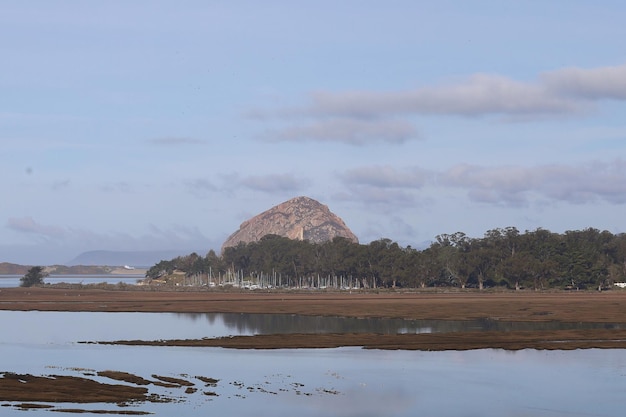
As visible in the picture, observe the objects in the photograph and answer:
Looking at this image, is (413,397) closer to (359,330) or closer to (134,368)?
(134,368)

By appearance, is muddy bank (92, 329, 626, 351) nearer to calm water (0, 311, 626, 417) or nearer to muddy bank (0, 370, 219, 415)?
calm water (0, 311, 626, 417)

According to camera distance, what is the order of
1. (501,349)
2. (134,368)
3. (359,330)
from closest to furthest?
1. (134,368)
2. (501,349)
3. (359,330)

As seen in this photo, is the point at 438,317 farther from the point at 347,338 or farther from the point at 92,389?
the point at 92,389

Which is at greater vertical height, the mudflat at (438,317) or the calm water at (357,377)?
the mudflat at (438,317)

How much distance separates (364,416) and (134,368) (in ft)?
70.8

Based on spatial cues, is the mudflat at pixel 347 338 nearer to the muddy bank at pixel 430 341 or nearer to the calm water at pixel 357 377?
the muddy bank at pixel 430 341

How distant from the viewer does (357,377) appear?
56000mm

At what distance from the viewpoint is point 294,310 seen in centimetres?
13200

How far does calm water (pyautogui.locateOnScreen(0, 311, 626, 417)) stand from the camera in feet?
149

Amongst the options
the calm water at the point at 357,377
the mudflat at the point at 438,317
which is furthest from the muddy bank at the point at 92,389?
the mudflat at the point at 438,317

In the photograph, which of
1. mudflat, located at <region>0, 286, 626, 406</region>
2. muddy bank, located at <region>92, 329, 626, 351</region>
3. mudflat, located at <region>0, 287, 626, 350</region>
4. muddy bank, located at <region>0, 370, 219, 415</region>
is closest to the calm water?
muddy bank, located at <region>0, 370, 219, 415</region>

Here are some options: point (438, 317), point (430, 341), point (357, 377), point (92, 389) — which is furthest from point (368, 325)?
point (92, 389)

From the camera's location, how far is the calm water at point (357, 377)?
4538 centimetres

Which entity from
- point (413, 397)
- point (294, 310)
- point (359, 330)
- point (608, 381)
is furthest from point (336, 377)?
point (294, 310)
